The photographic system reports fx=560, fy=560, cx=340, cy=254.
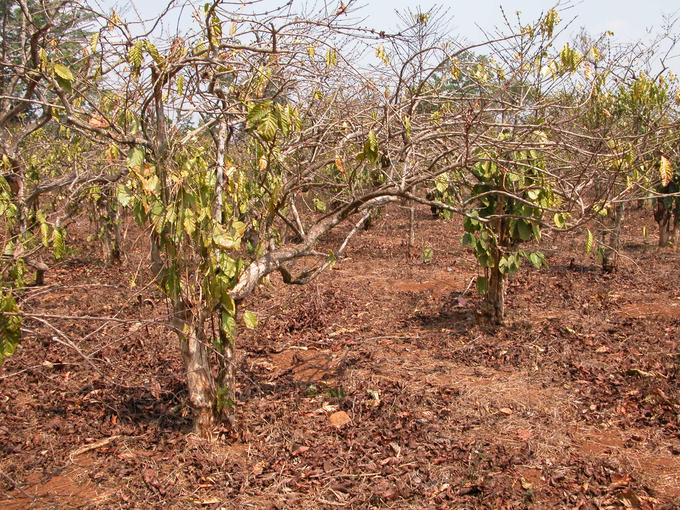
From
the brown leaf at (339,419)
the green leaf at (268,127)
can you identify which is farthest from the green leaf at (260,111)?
the brown leaf at (339,419)

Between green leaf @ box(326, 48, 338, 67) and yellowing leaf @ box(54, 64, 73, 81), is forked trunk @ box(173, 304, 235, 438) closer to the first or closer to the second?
yellowing leaf @ box(54, 64, 73, 81)

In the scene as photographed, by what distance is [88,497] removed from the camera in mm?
3084

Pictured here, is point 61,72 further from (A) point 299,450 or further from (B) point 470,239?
(B) point 470,239

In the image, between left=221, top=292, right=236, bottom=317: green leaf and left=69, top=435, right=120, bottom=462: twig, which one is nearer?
left=221, top=292, right=236, bottom=317: green leaf

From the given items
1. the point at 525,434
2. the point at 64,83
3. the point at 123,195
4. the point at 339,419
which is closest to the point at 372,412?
the point at 339,419

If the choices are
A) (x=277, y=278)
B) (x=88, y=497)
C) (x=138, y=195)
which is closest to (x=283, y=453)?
(x=88, y=497)

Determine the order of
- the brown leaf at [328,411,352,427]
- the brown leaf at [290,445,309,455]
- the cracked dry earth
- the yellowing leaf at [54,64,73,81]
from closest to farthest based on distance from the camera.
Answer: the yellowing leaf at [54,64,73,81] → the cracked dry earth → the brown leaf at [290,445,309,455] → the brown leaf at [328,411,352,427]

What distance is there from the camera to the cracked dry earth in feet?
10.2

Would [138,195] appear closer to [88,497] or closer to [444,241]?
[88,497]

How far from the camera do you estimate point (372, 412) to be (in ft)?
13.2

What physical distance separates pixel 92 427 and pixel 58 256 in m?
1.58

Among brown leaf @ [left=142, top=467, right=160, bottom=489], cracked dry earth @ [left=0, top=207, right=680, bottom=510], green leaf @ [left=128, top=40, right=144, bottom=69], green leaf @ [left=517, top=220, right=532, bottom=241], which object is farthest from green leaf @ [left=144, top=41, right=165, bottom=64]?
green leaf @ [left=517, top=220, right=532, bottom=241]

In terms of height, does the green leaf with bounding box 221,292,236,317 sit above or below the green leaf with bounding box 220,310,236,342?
above

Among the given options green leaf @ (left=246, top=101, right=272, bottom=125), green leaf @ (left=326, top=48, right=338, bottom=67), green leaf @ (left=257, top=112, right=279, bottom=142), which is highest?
green leaf @ (left=326, top=48, right=338, bottom=67)
